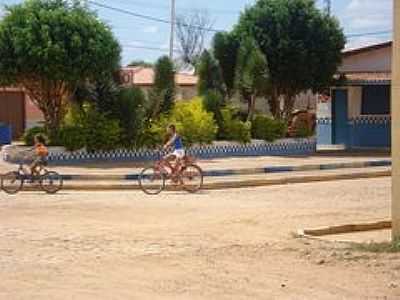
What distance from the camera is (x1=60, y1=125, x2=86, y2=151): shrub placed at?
26094 mm

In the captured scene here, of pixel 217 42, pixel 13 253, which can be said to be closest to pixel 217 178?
pixel 217 42

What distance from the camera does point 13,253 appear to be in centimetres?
1117

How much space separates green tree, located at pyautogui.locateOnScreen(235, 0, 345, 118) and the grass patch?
19.4 metres

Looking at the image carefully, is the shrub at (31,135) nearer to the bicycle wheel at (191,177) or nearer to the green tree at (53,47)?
the green tree at (53,47)

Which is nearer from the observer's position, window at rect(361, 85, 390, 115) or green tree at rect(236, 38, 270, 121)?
green tree at rect(236, 38, 270, 121)

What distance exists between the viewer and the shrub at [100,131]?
85.7 feet

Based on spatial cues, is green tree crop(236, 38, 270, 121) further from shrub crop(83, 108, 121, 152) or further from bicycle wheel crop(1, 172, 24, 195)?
bicycle wheel crop(1, 172, 24, 195)

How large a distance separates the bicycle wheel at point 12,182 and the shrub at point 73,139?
227 inches

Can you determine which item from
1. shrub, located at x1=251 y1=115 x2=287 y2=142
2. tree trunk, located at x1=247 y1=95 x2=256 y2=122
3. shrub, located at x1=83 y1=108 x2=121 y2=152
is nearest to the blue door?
shrub, located at x1=251 y1=115 x2=287 y2=142

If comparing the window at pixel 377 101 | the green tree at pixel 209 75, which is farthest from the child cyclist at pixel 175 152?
the window at pixel 377 101

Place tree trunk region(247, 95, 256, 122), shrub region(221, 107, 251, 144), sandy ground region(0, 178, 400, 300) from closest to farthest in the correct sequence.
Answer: sandy ground region(0, 178, 400, 300), shrub region(221, 107, 251, 144), tree trunk region(247, 95, 256, 122)

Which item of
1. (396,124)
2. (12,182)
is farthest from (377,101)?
(396,124)

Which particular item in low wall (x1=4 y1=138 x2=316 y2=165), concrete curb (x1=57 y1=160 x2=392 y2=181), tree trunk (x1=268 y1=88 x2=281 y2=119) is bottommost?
concrete curb (x1=57 y1=160 x2=392 y2=181)

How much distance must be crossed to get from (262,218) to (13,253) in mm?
5216
